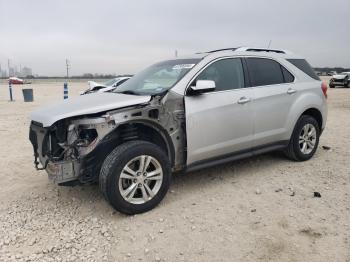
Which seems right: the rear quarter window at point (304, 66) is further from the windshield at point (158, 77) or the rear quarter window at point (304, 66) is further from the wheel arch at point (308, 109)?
the windshield at point (158, 77)

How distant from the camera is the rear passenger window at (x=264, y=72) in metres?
4.69

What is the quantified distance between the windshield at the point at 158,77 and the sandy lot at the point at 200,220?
132 centimetres

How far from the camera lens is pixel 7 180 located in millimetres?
4820

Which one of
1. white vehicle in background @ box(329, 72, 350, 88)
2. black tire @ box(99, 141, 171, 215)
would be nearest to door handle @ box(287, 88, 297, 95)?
black tire @ box(99, 141, 171, 215)

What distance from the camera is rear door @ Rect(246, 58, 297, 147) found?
4.64 metres

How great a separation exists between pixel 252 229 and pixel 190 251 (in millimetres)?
716

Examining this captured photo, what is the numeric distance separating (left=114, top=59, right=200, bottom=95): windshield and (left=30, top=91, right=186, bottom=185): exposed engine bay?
0.33 metres

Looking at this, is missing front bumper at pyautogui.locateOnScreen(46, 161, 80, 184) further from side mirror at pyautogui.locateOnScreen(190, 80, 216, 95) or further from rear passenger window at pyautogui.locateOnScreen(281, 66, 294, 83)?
rear passenger window at pyautogui.locateOnScreen(281, 66, 294, 83)

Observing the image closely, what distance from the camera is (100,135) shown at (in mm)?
3459

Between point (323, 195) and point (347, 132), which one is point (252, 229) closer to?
point (323, 195)

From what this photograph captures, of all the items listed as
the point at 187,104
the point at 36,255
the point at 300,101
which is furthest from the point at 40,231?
the point at 300,101

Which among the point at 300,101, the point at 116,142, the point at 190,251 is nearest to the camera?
the point at 190,251

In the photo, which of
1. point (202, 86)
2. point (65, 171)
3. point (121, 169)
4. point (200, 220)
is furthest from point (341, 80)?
point (65, 171)

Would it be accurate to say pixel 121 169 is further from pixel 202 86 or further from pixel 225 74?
pixel 225 74
